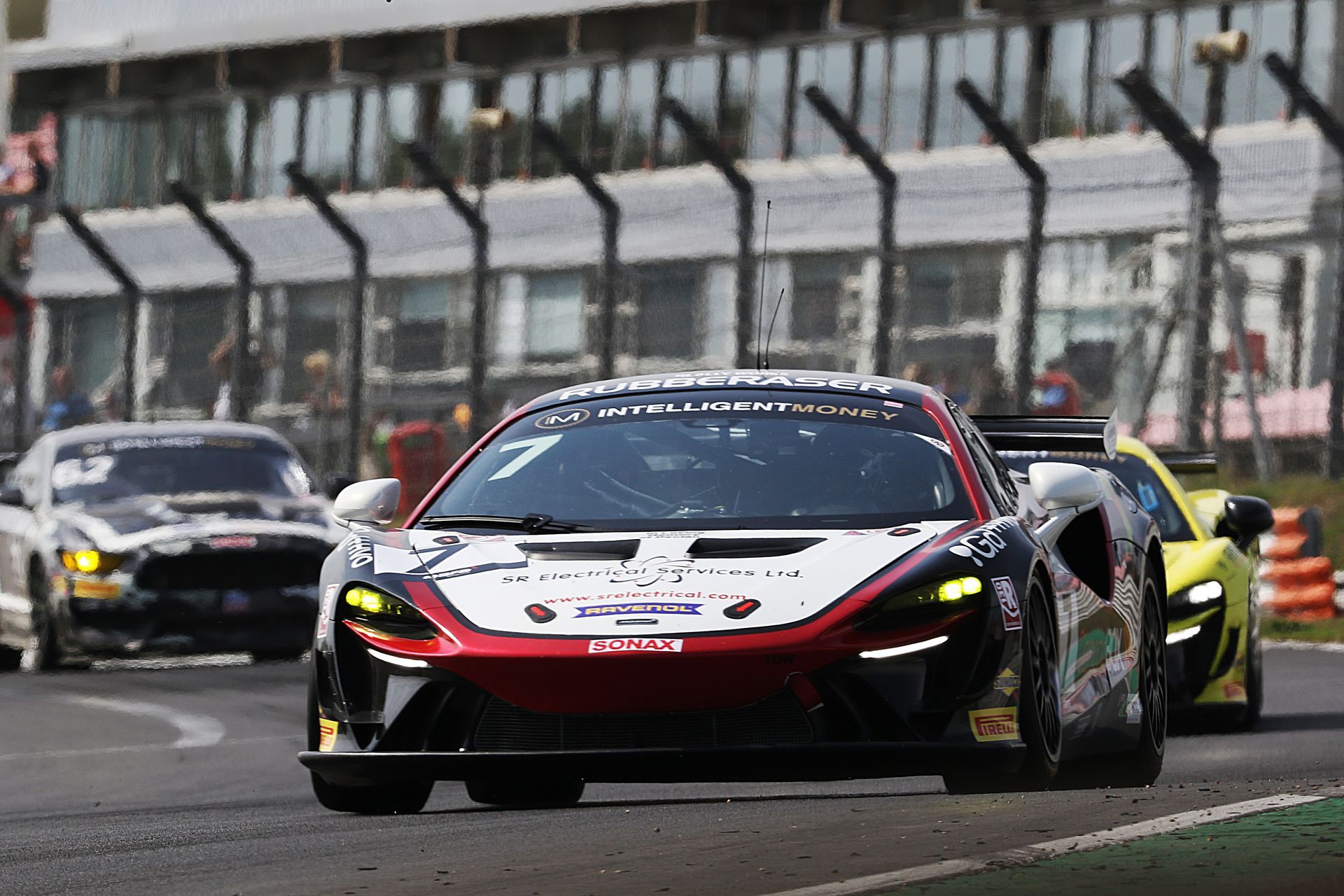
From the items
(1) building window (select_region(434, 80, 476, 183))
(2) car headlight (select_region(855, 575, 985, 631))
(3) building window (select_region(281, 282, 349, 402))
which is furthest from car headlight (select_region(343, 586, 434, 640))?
(1) building window (select_region(434, 80, 476, 183))

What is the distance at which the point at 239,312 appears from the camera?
94.3 feet

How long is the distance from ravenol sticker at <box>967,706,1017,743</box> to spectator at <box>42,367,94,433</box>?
24465 millimetres

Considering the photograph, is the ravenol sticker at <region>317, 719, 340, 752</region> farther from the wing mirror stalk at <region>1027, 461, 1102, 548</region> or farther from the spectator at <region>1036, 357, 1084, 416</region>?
the spectator at <region>1036, 357, 1084, 416</region>

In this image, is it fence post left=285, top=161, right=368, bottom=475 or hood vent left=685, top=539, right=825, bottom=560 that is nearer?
hood vent left=685, top=539, right=825, bottom=560

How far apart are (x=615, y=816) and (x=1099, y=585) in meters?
1.71

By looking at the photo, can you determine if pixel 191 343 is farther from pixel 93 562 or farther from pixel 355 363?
pixel 93 562

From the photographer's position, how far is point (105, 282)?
106 feet

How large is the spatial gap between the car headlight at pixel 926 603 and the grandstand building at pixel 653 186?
743 centimetres

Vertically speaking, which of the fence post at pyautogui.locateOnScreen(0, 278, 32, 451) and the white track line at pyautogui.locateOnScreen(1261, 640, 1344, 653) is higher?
the fence post at pyautogui.locateOnScreen(0, 278, 32, 451)

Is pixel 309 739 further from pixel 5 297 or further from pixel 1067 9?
pixel 1067 9

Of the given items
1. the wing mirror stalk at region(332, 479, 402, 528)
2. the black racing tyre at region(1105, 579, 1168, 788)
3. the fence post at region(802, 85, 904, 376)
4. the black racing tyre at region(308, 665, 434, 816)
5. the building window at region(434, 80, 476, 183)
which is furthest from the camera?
the building window at region(434, 80, 476, 183)

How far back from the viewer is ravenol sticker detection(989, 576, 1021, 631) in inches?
267

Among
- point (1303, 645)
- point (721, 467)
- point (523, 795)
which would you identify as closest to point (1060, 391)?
point (1303, 645)

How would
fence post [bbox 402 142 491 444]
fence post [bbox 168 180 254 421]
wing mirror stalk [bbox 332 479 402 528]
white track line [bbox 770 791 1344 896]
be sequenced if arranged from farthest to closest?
fence post [bbox 168 180 254 421], fence post [bbox 402 142 491 444], wing mirror stalk [bbox 332 479 402 528], white track line [bbox 770 791 1344 896]
